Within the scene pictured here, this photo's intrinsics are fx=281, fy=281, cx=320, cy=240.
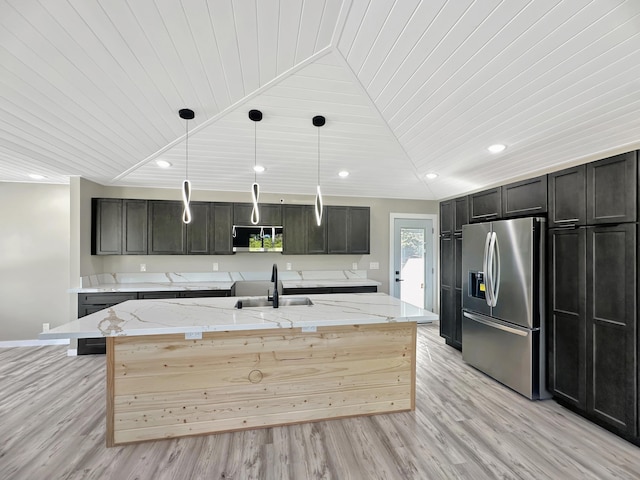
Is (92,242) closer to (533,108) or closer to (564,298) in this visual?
(533,108)

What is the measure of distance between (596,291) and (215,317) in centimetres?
308

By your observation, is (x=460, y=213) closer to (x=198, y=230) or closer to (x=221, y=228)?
(x=221, y=228)

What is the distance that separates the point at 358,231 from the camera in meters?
4.80

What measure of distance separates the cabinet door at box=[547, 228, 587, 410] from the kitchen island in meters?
1.35

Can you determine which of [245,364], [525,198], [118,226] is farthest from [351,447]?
[118,226]

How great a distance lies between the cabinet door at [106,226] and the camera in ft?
13.4

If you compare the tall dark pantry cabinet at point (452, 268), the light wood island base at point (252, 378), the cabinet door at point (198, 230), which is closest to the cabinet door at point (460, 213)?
the tall dark pantry cabinet at point (452, 268)

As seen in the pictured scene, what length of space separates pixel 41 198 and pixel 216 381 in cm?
420

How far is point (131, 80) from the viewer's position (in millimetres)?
2078

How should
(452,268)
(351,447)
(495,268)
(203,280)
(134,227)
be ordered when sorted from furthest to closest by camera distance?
(203,280), (134,227), (452,268), (495,268), (351,447)

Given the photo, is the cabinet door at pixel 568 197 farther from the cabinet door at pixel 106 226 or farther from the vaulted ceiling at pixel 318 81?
the cabinet door at pixel 106 226

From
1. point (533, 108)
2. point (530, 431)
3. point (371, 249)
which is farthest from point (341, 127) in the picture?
point (530, 431)

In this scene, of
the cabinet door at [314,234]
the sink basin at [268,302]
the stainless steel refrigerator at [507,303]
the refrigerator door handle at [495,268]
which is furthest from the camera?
the cabinet door at [314,234]

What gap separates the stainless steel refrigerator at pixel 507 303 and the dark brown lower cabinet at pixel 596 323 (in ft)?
0.42
